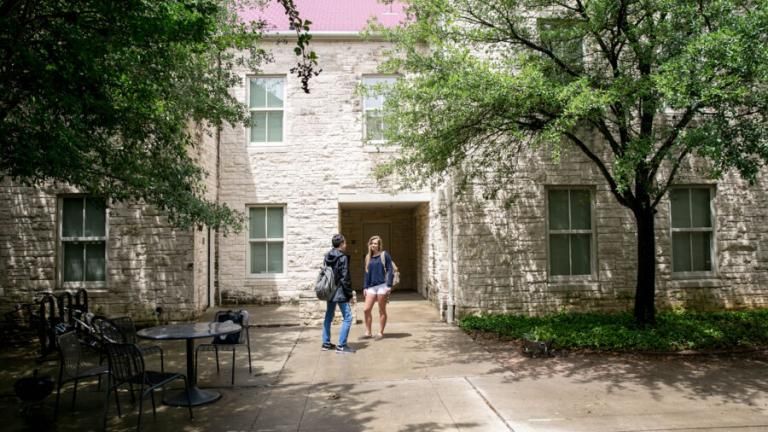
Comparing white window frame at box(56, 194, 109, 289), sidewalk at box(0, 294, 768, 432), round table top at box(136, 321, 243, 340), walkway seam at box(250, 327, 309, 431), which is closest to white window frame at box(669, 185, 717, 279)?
sidewalk at box(0, 294, 768, 432)

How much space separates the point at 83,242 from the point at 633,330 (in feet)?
34.4

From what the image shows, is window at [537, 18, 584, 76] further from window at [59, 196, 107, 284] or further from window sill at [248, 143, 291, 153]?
window at [59, 196, 107, 284]

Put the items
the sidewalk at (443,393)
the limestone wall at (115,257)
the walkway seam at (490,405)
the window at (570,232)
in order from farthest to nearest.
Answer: the window at (570,232), the limestone wall at (115,257), the sidewalk at (443,393), the walkway seam at (490,405)

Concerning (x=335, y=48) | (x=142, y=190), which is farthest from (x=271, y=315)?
(x=335, y=48)

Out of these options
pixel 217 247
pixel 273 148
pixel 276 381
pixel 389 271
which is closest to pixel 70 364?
pixel 276 381

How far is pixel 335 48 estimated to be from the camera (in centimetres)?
1226

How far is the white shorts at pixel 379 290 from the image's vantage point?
8539 millimetres

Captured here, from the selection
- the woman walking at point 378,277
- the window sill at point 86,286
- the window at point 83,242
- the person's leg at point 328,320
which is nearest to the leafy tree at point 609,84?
the woman walking at point 378,277

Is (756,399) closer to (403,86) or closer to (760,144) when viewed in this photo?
(760,144)

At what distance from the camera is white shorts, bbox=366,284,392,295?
28.0ft

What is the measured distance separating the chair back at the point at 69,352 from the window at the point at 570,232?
8.37 metres

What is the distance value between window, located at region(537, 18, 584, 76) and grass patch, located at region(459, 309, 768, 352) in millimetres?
4201

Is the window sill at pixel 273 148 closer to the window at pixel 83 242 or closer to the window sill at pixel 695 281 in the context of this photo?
the window at pixel 83 242

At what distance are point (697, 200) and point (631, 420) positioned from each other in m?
7.73
